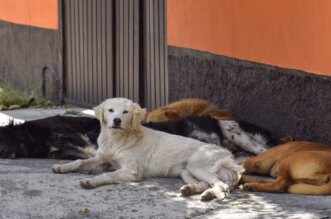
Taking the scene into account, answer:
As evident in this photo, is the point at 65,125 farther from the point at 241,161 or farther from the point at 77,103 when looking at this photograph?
the point at 77,103

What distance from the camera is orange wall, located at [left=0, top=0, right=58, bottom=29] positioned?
14594 millimetres

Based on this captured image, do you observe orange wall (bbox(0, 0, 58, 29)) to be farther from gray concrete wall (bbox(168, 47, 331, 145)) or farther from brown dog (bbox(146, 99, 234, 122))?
brown dog (bbox(146, 99, 234, 122))

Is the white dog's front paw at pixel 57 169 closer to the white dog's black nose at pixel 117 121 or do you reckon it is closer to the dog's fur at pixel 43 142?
the white dog's black nose at pixel 117 121

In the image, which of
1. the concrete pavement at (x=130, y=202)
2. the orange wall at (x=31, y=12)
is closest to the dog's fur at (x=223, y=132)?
the concrete pavement at (x=130, y=202)

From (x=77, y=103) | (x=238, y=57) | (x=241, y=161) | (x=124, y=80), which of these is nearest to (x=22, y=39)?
(x=77, y=103)

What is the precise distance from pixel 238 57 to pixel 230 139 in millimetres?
1120

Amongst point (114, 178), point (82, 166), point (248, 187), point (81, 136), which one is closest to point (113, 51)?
point (81, 136)

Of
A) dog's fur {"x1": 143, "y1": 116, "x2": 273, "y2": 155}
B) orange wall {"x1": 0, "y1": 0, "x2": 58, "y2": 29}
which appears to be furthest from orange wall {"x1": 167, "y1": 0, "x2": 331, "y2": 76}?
orange wall {"x1": 0, "y1": 0, "x2": 58, "y2": 29}

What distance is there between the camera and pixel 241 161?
9055mm

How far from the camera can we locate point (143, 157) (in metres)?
8.02

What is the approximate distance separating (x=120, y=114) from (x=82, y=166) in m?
0.66

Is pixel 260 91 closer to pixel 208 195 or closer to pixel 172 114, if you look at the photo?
pixel 172 114

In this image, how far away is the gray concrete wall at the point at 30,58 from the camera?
14664 mm

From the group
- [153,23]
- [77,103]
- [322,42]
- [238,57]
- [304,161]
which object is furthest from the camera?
[77,103]
